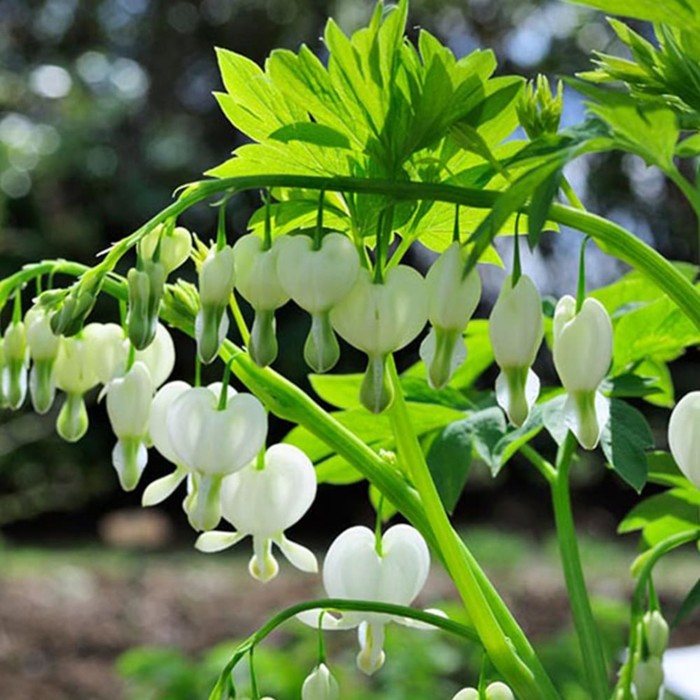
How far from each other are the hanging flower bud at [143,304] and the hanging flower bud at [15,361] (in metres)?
0.13

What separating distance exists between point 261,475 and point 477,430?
17cm

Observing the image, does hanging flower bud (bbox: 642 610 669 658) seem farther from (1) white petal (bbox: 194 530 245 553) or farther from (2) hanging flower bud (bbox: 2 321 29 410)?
(2) hanging flower bud (bbox: 2 321 29 410)

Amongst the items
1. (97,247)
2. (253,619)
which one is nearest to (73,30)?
(97,247)

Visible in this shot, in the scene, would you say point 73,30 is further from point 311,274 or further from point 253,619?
point 311,274

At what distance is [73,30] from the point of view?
416 inches

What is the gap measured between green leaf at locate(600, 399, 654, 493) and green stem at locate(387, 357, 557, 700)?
8 centimetres

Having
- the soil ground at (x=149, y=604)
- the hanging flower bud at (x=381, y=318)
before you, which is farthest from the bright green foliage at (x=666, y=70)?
the soil ground at (x=149, y=604)

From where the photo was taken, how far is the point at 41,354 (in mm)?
561

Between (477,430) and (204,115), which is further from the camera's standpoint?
(204,115)

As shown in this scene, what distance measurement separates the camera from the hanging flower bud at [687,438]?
456 mm

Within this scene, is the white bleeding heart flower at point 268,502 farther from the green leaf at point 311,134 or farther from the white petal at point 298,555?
the green leaf at point 311,134

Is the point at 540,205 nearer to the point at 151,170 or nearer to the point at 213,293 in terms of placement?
the point at 213,293

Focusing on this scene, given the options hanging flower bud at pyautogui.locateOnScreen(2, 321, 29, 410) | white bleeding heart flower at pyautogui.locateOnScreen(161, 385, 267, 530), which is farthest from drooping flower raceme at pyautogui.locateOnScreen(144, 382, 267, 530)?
hanging flower bud at pyautogui.locateOnScreen(2, 321, 29, 410)

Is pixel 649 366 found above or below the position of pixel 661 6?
below
